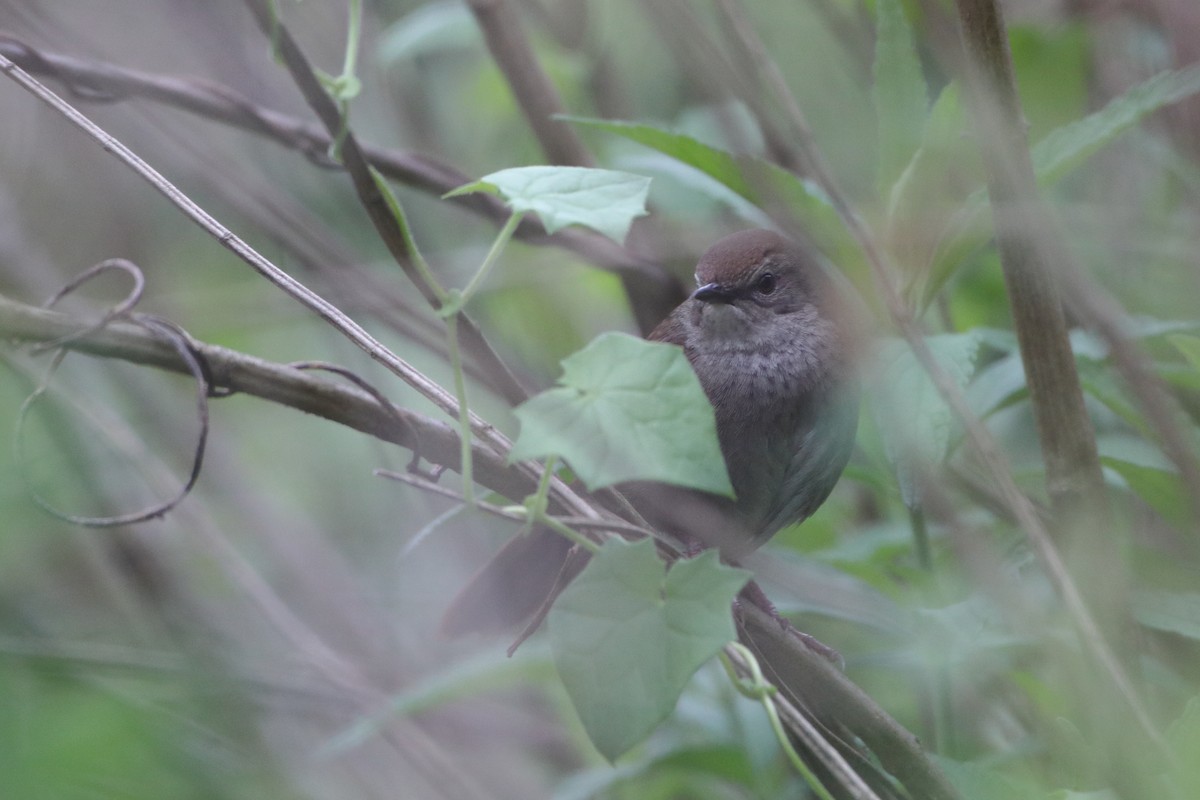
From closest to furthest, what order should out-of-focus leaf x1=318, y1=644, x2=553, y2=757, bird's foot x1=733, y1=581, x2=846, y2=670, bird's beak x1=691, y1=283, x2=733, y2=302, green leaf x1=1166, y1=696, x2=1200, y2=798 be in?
green leaf x1=1166, y1=696, x2=1200, y2=798
bird's foot x1=733, y1=581, x2=846, y2=670
out-of-focus leaf x1=318, y1=644, x2=553, y2=757
bird's beak x1=691, y1=283, x2=733, y2=302

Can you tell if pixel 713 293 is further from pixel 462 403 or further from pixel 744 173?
pixel 462 403

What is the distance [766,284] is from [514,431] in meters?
0.98

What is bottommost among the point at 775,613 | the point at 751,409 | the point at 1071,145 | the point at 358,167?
the point at 775,613

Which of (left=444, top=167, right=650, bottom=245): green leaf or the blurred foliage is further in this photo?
the blurred foliage

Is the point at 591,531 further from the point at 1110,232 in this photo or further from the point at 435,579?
the point at 435,579

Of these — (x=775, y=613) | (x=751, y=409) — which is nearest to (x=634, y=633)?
(x=775, y=613)

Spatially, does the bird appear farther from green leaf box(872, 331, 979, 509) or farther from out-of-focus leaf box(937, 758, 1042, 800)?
out-of-focus leaf box(937, 758, 1042, 800)

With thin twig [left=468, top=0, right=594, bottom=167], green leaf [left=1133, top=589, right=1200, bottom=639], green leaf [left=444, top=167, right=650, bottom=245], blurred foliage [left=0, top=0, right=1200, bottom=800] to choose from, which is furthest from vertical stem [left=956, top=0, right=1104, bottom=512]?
thin twig [left=468, top=0, right=594, bottom=167]

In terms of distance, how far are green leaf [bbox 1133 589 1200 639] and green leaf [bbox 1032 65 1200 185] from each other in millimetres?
693

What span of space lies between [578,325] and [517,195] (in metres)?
2.72

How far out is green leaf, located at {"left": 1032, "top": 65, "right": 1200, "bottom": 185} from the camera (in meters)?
1.70

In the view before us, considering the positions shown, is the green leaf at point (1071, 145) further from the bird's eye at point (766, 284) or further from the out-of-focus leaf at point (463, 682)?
the out-of-focus leaf at point (463, 682)

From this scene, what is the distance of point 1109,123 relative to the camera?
178cm

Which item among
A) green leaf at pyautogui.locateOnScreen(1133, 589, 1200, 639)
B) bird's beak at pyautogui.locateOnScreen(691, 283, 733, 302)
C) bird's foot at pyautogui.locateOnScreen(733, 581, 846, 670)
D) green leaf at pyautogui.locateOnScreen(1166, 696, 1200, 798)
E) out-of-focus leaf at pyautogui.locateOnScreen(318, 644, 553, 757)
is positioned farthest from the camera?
bird's beak at pyautogui.locateOnScreen(691, 283, 733, 302)
